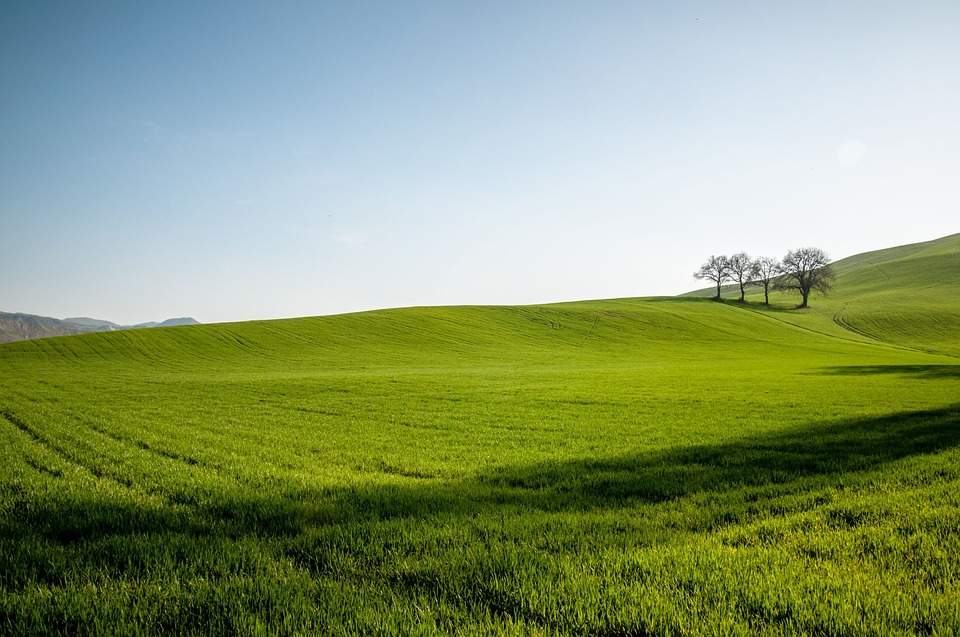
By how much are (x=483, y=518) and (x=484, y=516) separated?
9cm

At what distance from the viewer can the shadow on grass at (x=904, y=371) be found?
2836 cm

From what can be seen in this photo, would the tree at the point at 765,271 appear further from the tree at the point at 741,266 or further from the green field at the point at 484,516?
the green field at the point at 484,516

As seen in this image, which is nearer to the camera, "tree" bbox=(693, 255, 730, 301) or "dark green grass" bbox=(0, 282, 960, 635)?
"dark green grass" bbox=(0, 282, 960, 635)

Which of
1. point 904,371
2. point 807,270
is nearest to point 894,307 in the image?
point 807,270

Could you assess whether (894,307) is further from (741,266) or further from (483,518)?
(483,518)

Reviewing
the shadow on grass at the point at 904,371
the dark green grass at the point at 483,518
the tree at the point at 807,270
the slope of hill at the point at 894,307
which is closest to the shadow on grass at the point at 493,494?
the dark green grass at the point at 483,518

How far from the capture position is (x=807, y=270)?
99062mm

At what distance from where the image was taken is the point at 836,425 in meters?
13.1

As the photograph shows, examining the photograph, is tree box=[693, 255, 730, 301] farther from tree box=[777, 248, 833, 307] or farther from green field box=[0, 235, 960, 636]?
green field box=[0, 235, 960, 636]

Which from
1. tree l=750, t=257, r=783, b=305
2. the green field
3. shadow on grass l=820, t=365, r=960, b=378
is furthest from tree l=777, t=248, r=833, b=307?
the green field

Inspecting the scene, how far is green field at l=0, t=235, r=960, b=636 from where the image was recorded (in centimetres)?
376

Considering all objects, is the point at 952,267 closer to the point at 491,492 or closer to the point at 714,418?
the point at 714,418

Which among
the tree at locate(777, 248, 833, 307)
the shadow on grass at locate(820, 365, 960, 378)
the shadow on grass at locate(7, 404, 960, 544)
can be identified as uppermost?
the tree at locate(777, 248, 833, 307)

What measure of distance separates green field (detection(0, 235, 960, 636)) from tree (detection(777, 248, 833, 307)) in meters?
94.9
